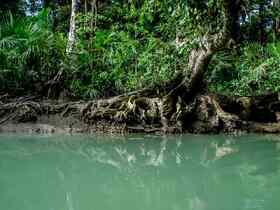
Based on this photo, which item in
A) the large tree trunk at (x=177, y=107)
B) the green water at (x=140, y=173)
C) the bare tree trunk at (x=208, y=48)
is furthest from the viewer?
the large tree trunk at (x=177, y=107)

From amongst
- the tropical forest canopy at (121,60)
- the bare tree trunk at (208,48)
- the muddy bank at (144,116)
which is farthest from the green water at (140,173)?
the tropical forest canopy at (121,60)

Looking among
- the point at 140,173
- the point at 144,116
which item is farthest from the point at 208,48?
the point at 140,173

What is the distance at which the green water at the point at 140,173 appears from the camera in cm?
359

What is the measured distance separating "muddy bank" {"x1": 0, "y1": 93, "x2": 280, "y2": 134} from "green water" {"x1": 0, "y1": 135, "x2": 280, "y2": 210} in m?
0.45

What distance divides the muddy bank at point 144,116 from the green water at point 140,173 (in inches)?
17.7

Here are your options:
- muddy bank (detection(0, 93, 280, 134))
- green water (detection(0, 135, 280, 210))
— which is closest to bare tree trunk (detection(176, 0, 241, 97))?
muddy bank (detection(0, 93, 280, 134))

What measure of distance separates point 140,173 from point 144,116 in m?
2.92

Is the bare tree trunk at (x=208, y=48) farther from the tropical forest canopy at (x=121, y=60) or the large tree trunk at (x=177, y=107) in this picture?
the tropical forest canopy at (x=121, y=60)

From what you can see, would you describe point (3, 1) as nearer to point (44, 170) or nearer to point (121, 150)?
point (121, 150)

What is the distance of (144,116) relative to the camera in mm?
7625

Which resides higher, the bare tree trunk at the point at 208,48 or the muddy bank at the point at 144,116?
the bare tree trunk at the point at 208,48

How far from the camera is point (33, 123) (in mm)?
7852

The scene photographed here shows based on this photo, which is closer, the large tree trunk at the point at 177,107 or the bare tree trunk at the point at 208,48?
the bare tree trunk at the point at 208,48

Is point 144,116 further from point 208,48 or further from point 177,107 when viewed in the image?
point 208,48
